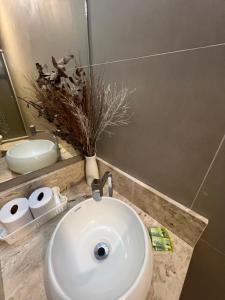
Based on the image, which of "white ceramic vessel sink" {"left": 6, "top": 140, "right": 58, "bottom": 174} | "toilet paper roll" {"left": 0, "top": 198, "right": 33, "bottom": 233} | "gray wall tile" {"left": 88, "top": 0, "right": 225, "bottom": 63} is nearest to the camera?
"gray wall tile" {"left": 88, "top": 0, "right": 225, "bottom": 63}

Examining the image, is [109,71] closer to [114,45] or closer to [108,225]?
[114,45]

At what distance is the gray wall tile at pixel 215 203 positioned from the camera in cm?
48

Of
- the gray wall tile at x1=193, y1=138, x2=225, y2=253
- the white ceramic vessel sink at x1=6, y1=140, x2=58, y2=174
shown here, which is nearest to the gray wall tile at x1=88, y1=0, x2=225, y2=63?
the gray wall tile at x1=193, y1=138, x2=225, y2=253

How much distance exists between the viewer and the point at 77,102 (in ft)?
2.28

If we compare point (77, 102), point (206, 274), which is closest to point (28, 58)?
point (77, 102)

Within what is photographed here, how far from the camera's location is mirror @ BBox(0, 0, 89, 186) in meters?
0.64

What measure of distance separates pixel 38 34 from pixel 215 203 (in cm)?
108

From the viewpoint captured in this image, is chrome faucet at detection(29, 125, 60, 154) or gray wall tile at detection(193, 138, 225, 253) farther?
chrome faucet at detection(29, 125, 60, 154)

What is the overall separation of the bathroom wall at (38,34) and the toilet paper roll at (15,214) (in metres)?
0.43

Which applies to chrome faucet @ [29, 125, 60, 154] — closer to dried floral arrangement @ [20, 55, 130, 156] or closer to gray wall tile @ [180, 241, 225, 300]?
dried floral arrangement @ [20, 55, 130, 156]

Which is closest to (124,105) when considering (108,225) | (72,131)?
(72,131)

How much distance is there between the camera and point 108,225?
70cm

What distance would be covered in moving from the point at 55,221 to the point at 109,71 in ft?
2.60

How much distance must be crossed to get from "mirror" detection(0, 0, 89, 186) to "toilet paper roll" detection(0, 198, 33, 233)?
0.45 feet
